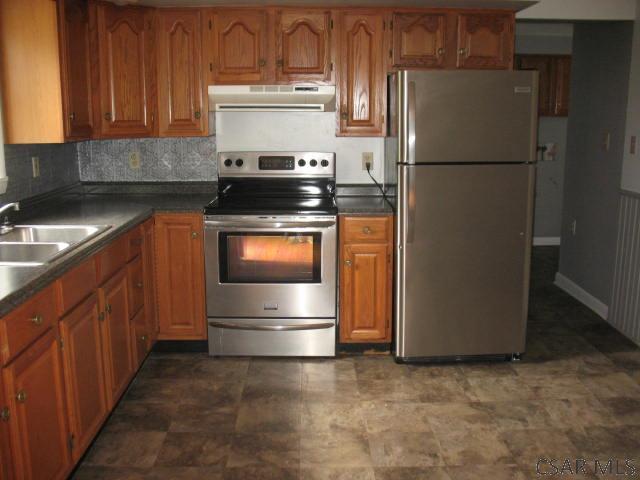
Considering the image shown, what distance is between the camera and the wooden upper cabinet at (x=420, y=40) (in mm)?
3920

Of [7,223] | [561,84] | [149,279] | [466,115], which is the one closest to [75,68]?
[7,223]

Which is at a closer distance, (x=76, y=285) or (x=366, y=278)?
(x=76, y=285)

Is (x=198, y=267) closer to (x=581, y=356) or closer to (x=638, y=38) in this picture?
(x=581, y=356)

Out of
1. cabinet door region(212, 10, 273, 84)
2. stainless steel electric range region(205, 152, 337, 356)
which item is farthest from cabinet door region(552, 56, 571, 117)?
cabinet door region(212, 10, 273, 84)

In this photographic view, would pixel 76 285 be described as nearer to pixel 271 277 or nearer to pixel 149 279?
pixel 149 279

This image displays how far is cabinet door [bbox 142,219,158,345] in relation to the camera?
145 inches

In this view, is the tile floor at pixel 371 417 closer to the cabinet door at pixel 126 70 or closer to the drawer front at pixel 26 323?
the drawer front at pixel 26 323

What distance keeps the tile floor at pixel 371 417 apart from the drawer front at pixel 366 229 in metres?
0.72

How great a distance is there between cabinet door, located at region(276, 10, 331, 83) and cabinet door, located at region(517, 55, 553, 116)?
2.95m

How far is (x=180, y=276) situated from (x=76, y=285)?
1329 mm

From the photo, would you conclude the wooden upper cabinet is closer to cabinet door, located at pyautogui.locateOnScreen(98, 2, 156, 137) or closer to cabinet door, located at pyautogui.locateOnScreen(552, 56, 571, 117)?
cabinet door, located at pyautogui.locateOnScreen(98, 2, 156, 137)

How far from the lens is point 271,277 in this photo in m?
3.85

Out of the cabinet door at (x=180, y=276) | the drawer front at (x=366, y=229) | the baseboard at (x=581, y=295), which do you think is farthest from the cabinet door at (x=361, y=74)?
the baseboard at (x=581, y=295)

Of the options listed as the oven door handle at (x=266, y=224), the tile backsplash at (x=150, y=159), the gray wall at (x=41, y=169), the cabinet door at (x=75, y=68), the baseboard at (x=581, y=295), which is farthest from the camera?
the baseboard at (x=581, y=295)
